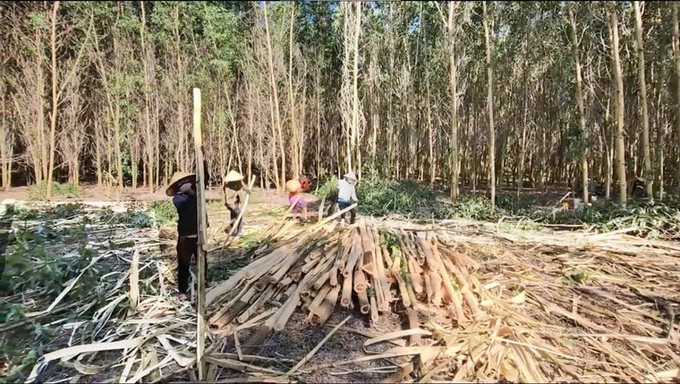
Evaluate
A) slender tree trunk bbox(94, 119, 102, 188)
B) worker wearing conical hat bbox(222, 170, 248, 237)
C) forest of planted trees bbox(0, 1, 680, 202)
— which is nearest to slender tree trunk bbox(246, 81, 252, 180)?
forest of planted trees bbox(0, 1, 680, 202)

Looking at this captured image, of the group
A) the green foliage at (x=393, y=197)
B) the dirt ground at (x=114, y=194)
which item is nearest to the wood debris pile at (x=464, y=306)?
the dirt ground at (x=114, y=194)

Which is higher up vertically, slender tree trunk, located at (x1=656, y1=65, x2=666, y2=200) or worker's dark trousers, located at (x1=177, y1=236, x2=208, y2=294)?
slender tree trunk, located at (x1=656, y1=65, x2=666, y2=200)

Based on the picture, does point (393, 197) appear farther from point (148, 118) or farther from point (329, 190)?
point (148, 118)

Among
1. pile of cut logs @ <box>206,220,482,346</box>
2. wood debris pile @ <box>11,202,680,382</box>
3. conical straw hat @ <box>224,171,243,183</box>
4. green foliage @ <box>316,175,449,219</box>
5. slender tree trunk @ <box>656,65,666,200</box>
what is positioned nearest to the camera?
wood debris pile @ <box>11,202,680,382</box>

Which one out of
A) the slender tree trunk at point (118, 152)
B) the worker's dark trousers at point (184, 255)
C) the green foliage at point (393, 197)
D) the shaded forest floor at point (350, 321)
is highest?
the slender tree trunk at point (118, 152)

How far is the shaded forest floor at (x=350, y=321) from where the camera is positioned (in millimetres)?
2559

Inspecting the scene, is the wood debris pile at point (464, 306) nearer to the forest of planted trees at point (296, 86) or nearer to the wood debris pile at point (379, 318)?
the wood debris pile at point (379, 318)

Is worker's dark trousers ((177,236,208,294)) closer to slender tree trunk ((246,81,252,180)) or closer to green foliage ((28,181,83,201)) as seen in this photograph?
slender tree trunk ((246,81,252,180))

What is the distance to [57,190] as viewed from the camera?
10.7 ft

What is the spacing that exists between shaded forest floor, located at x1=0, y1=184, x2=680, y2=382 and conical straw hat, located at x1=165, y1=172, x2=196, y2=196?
1.85 ft

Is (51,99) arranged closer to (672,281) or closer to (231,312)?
(231,312)

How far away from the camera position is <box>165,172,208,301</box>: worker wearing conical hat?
2807 millimetres

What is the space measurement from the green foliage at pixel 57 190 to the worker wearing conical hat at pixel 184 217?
0.96m

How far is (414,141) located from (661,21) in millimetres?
5387
